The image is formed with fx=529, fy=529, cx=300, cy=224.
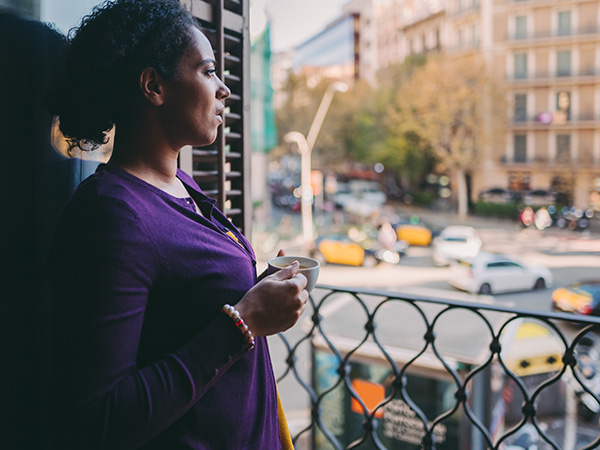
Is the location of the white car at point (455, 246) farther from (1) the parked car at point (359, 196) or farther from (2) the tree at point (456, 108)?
(1) the parked car at point (359, 196)

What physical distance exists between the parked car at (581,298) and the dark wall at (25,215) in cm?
1371

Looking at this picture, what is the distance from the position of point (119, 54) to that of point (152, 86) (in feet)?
0.28

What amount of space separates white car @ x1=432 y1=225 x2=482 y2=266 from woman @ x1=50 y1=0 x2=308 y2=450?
66.8 ft

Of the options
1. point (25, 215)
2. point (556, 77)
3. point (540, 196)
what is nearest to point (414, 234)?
point (540, 196)

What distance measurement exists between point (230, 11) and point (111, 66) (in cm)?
97

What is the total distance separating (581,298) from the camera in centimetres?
1310

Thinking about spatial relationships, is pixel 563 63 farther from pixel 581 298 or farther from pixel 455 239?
pixel 581 298

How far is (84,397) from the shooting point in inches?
33.7

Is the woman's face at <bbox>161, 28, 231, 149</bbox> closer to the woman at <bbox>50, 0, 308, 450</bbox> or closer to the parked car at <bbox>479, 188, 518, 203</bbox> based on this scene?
the woman at <bbox>50, 0, 308, 450</bbox>

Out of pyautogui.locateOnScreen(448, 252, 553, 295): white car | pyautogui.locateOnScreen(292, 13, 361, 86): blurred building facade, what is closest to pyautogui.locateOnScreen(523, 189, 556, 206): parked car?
pyautogui.locateOnScreen(448, 252, 553, 295): white car

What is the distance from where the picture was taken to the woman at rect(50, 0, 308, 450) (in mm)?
867

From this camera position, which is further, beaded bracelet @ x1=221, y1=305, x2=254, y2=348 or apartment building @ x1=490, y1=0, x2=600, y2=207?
apartment building @ x1=490, y1=0, x2=600, y2=207

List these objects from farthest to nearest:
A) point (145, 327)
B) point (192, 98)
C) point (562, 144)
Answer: point (562, 144), point (192, 98), point (145, 327)

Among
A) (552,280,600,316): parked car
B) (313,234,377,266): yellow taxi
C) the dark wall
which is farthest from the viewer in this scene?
(313,234,377,266): yellow taxi
